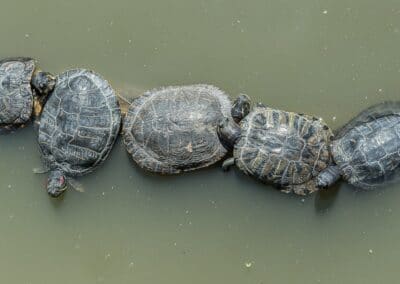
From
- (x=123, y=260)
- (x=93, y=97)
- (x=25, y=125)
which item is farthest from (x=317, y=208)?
(x=25, y=125)

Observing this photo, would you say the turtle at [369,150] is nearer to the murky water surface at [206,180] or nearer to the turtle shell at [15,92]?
the murky water surface at [206,180]

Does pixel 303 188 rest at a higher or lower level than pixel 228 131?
lower

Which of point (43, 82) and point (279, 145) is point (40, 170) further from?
point (279, 145)

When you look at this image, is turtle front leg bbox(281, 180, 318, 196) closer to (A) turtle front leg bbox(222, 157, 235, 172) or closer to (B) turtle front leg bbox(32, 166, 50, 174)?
(A) turtle front leg bbox(222, 157, 235, 172)

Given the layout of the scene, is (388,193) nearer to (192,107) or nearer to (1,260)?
(192,107)

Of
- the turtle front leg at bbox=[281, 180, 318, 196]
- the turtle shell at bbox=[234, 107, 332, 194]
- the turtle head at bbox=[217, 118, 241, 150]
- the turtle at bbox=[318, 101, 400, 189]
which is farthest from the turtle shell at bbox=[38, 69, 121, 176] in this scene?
the turtle at bbox=[318, 101, 400, 189]

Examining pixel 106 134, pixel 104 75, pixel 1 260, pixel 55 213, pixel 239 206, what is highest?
pixel 104 75

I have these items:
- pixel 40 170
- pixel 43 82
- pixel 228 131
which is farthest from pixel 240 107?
A: pixel 40 170
